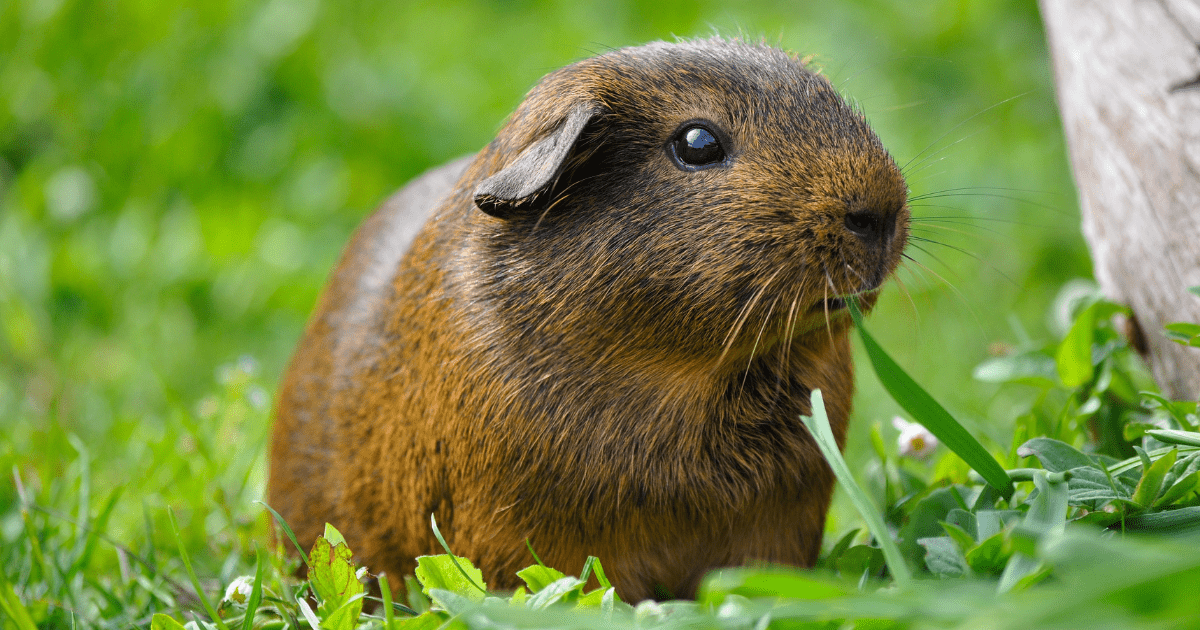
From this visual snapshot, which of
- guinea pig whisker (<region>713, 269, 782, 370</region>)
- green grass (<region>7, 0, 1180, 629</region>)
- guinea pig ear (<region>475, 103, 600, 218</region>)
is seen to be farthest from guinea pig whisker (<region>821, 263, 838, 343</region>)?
green grass (<region>7, 0, 1180, 629</region>)

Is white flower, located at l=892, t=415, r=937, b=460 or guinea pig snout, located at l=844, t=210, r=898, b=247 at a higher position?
guinea pig snout, located at l=844, t=210, r=898, b=247

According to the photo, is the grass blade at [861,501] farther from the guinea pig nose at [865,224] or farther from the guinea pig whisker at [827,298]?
the guinea pig nose at [865,224]

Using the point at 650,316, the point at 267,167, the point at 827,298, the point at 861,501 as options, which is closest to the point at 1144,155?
the point at 827,298

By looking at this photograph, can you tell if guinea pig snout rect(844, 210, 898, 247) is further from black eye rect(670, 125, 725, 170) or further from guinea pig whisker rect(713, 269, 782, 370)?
black eye rect(670, 125, 725, 170)

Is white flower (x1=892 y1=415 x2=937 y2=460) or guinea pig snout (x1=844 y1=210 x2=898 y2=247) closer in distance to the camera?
guinea pig snout (x1=844 y1=210 x2=898 y2=247)

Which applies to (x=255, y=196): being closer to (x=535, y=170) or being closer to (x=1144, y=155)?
(x=535, y=170)

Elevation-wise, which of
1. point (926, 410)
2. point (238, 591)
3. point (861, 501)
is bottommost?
point (238, 591)

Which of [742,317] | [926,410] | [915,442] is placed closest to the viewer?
[926,410]
